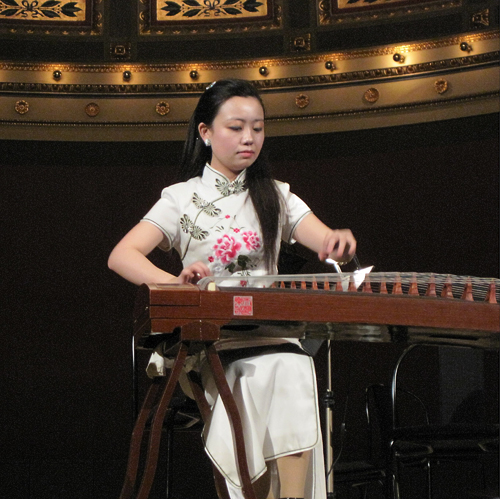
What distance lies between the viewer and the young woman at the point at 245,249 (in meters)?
1.92

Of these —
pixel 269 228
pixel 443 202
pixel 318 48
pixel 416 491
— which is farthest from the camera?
pixel 318 48

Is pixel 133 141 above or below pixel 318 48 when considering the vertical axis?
below

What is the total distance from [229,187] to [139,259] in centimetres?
39

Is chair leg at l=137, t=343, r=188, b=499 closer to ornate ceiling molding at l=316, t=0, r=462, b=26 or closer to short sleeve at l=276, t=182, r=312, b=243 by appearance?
short sleeve at l=276, t=182, r=312, b=243

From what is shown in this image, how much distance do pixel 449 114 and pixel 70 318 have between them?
219 cm

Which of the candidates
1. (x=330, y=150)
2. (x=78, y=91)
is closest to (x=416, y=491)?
(x=330, y=150)

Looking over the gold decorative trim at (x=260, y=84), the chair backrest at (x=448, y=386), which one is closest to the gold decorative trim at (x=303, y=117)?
the gold decorative trim at (x=260, y=84)

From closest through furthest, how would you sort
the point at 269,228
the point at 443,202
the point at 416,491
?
the point at 269,228, the point at 416,491, the point at 443,202

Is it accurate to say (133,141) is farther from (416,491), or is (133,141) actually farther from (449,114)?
(416,491)

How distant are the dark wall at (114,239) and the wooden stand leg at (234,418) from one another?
2.57 m

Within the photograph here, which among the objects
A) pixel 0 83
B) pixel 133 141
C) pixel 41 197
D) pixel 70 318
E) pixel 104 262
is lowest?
pixel 70 318

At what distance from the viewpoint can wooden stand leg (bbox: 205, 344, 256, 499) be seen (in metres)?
1.81

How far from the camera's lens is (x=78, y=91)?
4.80 metres

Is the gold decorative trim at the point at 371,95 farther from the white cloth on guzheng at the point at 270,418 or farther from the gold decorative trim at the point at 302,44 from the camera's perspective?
the white cloth on guzheng at the point at 270,418
